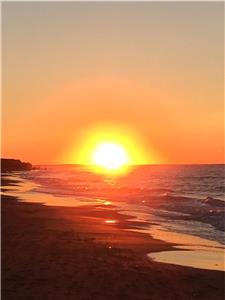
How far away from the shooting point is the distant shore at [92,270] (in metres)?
10.8

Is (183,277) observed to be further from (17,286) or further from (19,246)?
(19,246)

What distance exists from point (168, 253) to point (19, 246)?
199 inches

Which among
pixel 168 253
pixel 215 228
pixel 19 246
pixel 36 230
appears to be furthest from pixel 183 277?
pixel 215 228

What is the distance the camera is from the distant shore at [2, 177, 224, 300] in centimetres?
1077

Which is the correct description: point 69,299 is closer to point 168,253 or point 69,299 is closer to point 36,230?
point 168,253

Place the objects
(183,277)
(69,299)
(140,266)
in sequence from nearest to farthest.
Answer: (69,299) < (183,277) < (140,266)

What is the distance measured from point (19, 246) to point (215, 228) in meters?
12.5

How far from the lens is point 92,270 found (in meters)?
13.0

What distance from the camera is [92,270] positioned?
13.0 metres

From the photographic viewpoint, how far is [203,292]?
37.9 feet

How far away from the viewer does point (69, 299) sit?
32.6ft

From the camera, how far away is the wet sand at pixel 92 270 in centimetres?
1077

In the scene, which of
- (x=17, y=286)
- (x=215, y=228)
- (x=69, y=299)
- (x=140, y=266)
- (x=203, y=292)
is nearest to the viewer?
(x=69, y=299)

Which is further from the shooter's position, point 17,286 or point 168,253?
point 168,253
